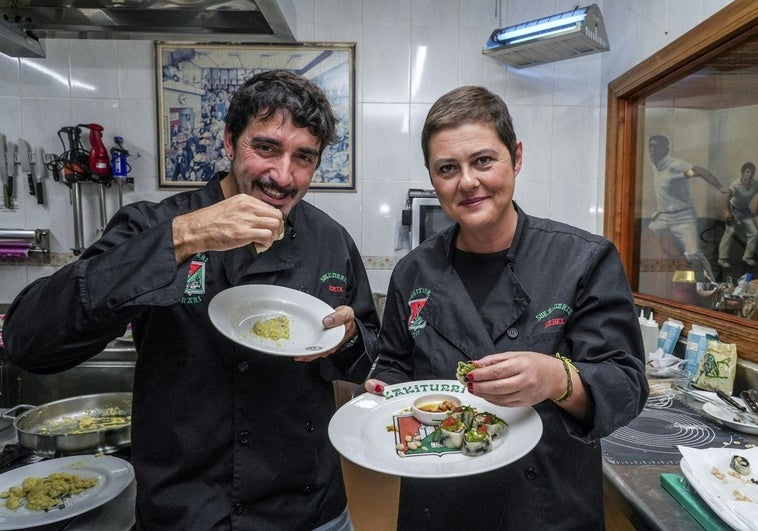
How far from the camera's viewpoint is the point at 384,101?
11.0 ft

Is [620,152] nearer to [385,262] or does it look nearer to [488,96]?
[385,262]

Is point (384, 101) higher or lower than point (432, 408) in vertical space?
higher

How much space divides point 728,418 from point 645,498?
0.67m

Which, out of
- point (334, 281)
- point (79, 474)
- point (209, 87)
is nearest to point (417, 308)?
point (334, 281)

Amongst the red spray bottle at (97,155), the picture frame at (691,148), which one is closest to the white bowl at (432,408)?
the picture frame at (691,148)

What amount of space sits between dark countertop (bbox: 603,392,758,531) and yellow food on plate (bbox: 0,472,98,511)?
4.55 ft

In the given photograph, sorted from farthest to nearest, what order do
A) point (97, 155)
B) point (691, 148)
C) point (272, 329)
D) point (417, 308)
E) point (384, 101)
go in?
1. point (384, 101)
2. point (97, 155)
3. point (691, 148)
4. point (417, 308)
5. point (272, 329)

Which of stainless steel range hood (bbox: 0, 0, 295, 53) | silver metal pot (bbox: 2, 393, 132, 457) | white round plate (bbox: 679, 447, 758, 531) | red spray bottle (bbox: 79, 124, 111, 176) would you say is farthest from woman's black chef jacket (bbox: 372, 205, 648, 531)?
red spray bottle (bbox: 79, 124, 111, 176)

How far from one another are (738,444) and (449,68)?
2679mm

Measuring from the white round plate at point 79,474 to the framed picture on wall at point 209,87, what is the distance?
89.2 inches

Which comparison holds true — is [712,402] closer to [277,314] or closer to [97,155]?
[277,314]

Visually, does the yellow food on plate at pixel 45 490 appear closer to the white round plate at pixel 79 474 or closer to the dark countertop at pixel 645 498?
the white round plate at pixel 79 474

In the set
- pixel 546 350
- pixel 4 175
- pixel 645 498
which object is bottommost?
pixel 645 498

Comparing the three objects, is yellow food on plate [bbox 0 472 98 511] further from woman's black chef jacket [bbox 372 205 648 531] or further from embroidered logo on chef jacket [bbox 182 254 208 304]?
woman's black chef jacket [bbox 372 205 648 531]
